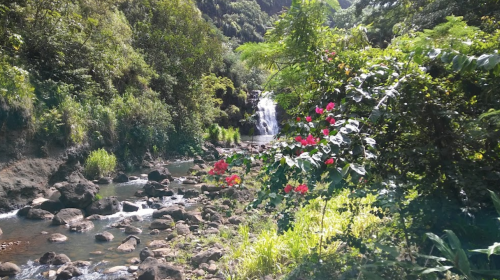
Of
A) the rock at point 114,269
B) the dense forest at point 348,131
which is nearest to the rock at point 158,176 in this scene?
the dense forest at point 348,131

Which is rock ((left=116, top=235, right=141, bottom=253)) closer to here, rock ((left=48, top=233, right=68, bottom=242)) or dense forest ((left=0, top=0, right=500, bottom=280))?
rock ((left=48, top=233, right=68, bottom=242))

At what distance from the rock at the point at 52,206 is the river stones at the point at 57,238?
1.58m

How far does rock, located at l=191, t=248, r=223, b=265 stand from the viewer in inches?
240

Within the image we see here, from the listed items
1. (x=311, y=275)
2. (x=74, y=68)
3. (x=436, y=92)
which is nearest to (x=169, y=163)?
(x=74, y=68)

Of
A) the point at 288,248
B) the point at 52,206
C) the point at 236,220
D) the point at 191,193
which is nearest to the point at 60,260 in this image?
the point at 52,206

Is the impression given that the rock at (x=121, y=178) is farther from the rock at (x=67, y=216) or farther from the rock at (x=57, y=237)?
the rock at (x=57, y=237)

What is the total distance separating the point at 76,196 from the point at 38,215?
90cm

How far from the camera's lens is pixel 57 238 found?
725cm

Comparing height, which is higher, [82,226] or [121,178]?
[121,178]

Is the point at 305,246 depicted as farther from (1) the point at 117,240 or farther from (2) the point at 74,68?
(2) the point at 74,68

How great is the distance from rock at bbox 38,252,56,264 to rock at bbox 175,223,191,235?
2.36 m

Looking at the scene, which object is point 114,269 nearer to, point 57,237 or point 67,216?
point 57,237

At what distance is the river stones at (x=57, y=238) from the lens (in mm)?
7184

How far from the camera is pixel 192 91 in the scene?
66.5 ft
